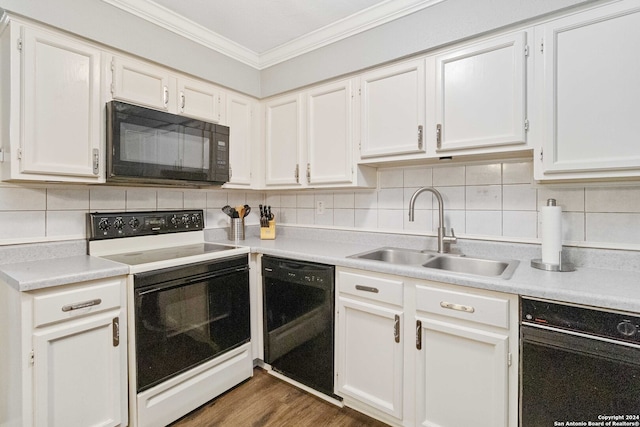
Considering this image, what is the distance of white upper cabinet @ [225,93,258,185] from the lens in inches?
92.6

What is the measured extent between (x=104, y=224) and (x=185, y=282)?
63 cm

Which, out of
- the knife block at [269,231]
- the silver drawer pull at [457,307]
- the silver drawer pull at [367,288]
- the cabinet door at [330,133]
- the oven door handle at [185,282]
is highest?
the cabinet door at [330,133]

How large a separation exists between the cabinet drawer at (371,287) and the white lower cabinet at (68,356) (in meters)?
1.10

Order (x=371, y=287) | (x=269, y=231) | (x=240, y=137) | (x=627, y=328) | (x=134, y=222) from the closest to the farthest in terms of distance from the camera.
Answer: (x=627, y=328), (x=371, y=287), (x=134, y=222), (x=240, y=137), (x=269, y=231)

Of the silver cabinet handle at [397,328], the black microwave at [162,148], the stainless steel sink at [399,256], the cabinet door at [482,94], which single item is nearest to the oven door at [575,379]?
the silver cabinet handle at [397,328]

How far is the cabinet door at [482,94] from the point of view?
1498 millimetres

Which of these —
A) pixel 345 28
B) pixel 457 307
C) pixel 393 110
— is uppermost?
pixel 345 28

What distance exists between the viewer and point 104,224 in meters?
1.86

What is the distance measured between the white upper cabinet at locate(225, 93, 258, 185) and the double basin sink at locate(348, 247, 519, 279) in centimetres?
113

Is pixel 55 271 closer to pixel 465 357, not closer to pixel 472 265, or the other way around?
pixel 465 357

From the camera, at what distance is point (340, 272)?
5.77ft

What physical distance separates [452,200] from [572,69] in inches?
33.3

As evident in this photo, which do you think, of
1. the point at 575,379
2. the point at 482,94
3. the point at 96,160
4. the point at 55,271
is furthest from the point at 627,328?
the point at 96,160

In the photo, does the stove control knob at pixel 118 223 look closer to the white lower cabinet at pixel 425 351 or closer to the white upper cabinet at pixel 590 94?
the white lower cabinet at pixel 425 351
